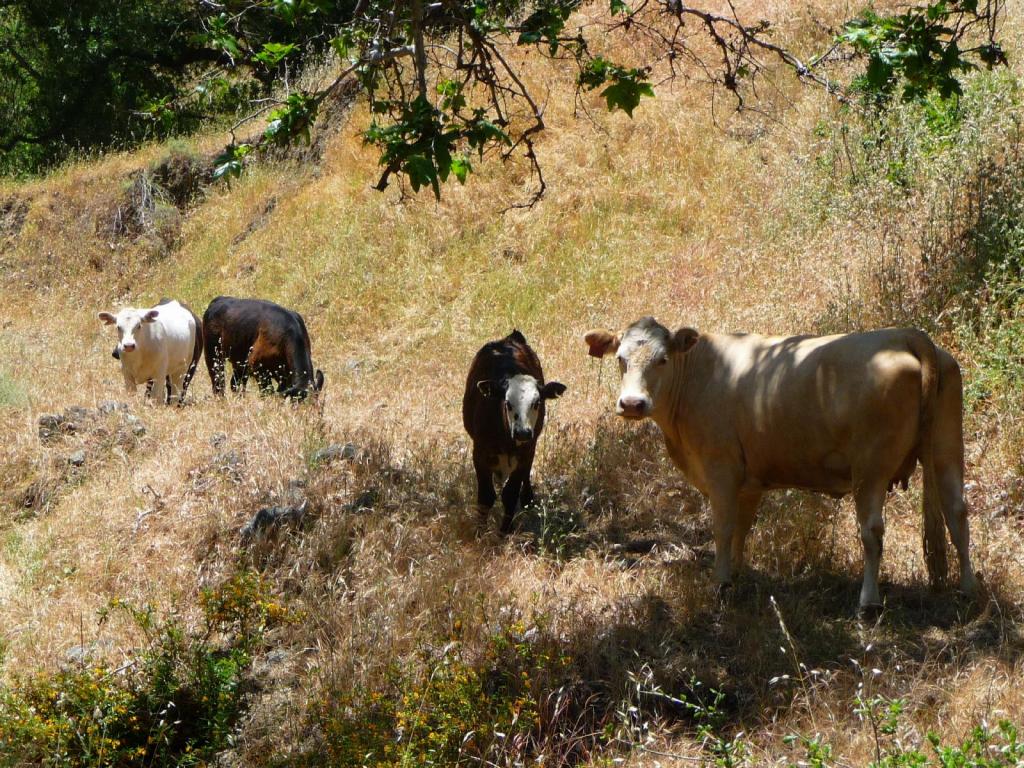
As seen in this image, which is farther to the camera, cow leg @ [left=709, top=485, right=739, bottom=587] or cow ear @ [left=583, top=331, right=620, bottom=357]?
cow ear @ [left=583, top=331, right=620, bottom=357]

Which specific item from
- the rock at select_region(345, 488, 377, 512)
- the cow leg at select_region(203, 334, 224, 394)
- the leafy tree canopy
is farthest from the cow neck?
the cow leg at select_region(203, 334, 224, 394)

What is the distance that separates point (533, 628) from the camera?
6.77m

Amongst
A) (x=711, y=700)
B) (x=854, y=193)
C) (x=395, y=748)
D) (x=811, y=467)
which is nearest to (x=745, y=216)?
(x=854, y=193)

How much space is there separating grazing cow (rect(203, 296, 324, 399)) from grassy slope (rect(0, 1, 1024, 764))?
489 millimetres

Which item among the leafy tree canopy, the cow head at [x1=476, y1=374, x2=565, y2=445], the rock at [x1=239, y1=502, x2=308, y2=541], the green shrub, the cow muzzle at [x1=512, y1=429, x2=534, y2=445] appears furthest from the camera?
the cow head at [x1=476, y1=374, x2=565, y2=445]

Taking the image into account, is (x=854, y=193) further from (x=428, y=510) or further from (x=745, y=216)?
(x=428, y=510)

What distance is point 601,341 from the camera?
7.36 m

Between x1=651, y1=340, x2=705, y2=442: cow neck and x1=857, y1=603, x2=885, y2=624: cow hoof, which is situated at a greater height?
x1=651, y1=340, x2=705, y2=442: cow neck

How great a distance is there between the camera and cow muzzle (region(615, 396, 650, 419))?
261 inches

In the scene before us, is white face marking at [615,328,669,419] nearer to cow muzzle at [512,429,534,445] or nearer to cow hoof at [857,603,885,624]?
cow muzzle at [512,429,534,445]

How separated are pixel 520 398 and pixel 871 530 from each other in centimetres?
288

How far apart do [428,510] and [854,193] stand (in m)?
6.67

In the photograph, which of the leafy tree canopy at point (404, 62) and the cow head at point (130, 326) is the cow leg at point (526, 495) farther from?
the cow head at point (130, 326)

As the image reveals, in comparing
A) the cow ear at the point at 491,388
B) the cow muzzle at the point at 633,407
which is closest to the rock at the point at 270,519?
the cow ear at the point at 491,388
